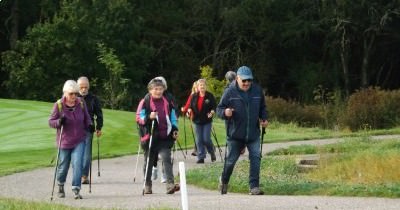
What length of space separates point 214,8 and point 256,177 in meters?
44.9

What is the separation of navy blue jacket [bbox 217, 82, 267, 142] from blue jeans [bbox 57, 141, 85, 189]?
229 cm

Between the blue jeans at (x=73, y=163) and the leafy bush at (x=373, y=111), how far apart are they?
20446 mm

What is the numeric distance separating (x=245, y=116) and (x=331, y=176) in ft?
12.3

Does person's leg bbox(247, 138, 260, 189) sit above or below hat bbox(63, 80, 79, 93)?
below

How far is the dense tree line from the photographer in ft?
181

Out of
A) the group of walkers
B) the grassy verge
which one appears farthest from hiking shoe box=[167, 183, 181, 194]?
the grassy verge

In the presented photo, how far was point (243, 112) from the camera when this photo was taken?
13555 millimetres

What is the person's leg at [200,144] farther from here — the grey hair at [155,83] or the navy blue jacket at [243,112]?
the navy blue jacket at [243,112]

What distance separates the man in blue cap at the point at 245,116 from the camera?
1355 cm

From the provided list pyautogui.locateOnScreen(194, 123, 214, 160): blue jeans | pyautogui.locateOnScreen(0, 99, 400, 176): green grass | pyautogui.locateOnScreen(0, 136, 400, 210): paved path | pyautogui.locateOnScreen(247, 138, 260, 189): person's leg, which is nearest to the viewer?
pyautogui.locateOnScreen(0, 136, 400, 210): paved path

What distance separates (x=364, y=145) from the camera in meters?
22.2

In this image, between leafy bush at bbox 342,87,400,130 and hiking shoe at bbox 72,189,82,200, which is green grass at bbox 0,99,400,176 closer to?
leafy bush at bbox 342,87,400,130

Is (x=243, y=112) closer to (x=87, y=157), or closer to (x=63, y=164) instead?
(x=63, y=164)

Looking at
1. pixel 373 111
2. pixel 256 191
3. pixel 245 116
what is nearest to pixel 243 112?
pixel 245 116
